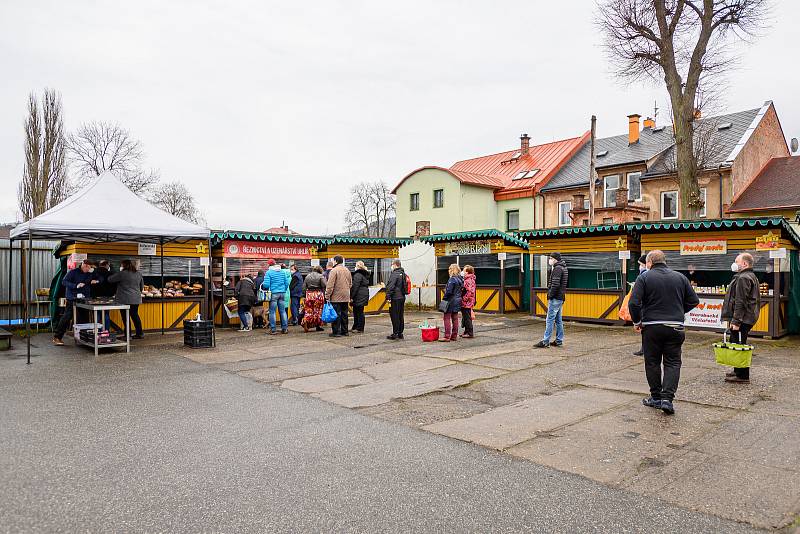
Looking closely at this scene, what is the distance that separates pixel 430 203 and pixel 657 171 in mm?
13585

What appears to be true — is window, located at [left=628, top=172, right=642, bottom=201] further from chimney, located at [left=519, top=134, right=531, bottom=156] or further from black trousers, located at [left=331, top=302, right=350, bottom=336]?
black trousers, located at [left=331, top=302, right=350, bottom=336]

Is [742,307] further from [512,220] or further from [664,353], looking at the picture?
[512,220]

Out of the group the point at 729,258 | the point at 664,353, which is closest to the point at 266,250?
the point at 729,258

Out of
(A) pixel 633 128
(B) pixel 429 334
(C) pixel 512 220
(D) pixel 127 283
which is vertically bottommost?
(B) pixel 429 334

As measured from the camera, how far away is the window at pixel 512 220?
112ft

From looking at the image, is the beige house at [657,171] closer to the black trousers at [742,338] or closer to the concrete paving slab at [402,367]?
the black trousers at [742,338]

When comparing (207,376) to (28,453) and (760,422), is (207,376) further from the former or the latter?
(760,422)

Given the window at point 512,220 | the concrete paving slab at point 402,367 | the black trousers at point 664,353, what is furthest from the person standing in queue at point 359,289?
the window at point 512,220

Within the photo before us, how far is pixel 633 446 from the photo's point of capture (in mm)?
5395

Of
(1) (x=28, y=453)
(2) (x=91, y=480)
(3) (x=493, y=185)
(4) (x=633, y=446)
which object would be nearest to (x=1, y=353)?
(1) (x=28, y=453)

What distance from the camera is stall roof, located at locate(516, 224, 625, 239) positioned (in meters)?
16.2

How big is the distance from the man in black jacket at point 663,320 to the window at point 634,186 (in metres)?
24.0

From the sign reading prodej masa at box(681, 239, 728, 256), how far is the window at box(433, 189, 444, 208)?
2159 cm

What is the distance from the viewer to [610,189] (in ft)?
98.3
